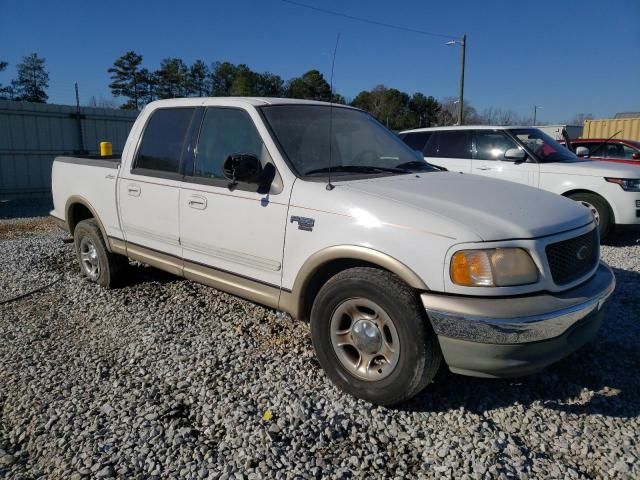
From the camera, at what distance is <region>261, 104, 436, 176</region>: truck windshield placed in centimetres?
356

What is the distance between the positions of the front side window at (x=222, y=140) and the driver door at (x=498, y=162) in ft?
16.8

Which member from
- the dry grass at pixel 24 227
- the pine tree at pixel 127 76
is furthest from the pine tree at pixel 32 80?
the dry grass at pixel 24 227

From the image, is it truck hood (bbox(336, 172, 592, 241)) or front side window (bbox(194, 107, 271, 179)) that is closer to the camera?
truck hood (bbox(336, 172, 592, 241))

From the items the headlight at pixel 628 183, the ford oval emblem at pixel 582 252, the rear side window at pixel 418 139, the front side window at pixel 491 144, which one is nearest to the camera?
the ford oval emblem at pixel 582 252

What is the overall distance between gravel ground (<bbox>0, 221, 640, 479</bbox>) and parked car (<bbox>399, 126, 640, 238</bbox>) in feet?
11.4

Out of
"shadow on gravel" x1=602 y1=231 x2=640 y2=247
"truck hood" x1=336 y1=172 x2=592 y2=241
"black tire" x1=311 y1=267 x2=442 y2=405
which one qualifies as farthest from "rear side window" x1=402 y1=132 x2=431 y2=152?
"black tire" x1=311 y1=267 x2=442 y2=405

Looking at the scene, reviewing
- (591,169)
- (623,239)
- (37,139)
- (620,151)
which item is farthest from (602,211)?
(37,139)

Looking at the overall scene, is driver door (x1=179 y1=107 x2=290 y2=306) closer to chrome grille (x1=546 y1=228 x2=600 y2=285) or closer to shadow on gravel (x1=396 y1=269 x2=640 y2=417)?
shadow on gravel (x1=396 y1=269 x2=640 y2=417)

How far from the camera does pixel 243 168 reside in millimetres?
3334

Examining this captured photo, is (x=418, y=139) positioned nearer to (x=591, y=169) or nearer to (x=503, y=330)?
(x=591, y=169)

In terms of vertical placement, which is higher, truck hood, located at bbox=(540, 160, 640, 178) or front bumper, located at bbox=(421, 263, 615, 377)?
truck hood, located at bbox=(540, 160, 640, 178)

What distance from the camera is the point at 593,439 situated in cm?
273

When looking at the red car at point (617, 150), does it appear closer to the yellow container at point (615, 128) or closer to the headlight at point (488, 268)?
the headlight at point (488, 268)

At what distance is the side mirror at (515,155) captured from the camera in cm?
739
